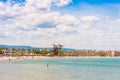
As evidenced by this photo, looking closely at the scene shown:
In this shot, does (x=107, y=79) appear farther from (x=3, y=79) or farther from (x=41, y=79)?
(x=3, y=79)

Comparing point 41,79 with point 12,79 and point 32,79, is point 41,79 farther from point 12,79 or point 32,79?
point 12,79

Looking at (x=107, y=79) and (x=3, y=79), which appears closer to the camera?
(x=3, y=79)

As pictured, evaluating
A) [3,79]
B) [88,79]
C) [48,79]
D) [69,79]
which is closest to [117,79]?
[88,79]

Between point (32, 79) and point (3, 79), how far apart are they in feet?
17.7

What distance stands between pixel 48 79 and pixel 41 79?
4.31ft

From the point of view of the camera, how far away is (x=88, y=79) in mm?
59062

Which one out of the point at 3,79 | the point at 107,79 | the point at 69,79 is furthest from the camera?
the point at 107,79

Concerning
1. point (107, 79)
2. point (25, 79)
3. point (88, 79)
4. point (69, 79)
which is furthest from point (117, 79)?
point (25, 79)

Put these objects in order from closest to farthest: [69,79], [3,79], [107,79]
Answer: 1. [3,79]
2. [69,79]
3. [107,79]

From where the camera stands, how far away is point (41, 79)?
55875 millimetres

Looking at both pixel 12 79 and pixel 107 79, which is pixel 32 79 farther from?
pixel 107 79

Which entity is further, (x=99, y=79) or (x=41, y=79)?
(x=99, y=79)

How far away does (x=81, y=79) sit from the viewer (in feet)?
191

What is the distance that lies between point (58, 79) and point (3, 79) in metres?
10.2
